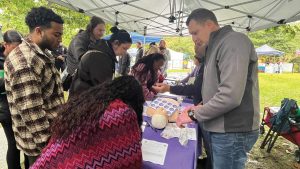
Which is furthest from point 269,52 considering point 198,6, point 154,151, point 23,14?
point 154,151

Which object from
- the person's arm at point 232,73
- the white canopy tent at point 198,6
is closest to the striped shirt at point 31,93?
the person's arm at point 232,73

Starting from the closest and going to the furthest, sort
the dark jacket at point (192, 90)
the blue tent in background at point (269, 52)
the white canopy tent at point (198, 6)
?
the dark jacket at point (192, 90), the white canopy tent at point (198, 6), the blue tent in background at point (269, 52)

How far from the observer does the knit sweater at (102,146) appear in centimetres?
101

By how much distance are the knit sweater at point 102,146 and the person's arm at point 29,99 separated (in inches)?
18.8

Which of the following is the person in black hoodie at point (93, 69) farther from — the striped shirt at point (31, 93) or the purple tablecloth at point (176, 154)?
the purple tablecloth at point (176, 154)

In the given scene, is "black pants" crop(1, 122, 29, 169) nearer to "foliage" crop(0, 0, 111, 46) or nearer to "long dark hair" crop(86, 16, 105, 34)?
"long dark hair" crop(86, 16, 105, 34)

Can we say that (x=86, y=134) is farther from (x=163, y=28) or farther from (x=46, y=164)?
(x=163, y=28)

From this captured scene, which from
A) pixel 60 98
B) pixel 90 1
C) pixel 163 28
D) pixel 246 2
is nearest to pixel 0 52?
pixel 90 1

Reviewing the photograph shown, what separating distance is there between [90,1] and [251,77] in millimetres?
3227

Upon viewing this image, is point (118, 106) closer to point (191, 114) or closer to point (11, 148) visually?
point (191, 114)

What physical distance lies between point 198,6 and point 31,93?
3.44m

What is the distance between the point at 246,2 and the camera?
3768 millimetres

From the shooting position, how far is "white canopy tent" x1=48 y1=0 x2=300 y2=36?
3834mm

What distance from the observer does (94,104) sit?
1.07 meters
